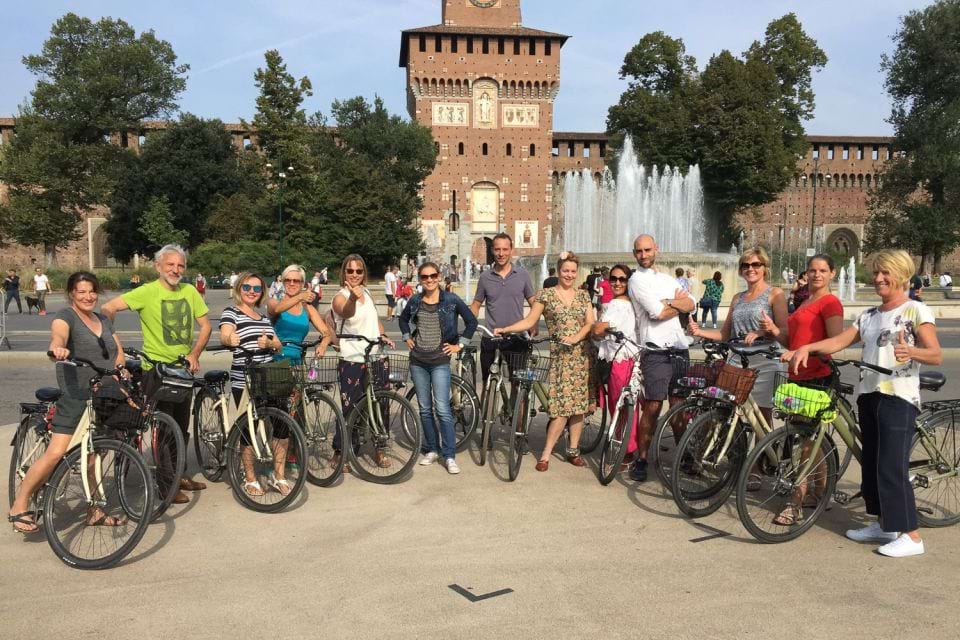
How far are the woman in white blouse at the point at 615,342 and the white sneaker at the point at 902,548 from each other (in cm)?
182

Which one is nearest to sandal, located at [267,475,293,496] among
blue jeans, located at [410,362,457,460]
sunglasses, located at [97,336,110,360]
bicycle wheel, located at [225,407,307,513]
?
bicycle wheel, located at [225,407,307,513]

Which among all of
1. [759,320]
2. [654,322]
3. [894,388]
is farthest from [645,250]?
[894,388]

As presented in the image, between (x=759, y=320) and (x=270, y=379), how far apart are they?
318cm

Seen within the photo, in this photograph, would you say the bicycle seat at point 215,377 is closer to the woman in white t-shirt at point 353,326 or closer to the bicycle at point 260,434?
the bicycle at point 260,434

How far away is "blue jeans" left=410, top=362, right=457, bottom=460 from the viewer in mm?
5609

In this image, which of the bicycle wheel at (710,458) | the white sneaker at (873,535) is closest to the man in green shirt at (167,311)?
the bicycle wheel at (710,458)

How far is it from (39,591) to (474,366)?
3.61 metres

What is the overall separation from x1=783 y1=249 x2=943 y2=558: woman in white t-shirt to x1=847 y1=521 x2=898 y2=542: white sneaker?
133 millimetres

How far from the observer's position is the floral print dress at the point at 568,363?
5.59 meters

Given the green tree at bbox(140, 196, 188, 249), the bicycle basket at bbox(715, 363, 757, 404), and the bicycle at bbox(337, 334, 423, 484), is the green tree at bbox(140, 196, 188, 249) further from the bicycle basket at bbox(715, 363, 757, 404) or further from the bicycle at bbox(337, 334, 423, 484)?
the bicycle basket at bbox(715, 363, 757, 404)

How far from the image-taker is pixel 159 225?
48.1m

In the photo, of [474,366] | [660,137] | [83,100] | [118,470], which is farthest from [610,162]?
[118,470]

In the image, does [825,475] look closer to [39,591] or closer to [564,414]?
[564,414]

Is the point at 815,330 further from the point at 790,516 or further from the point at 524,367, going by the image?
the point at 524,367
